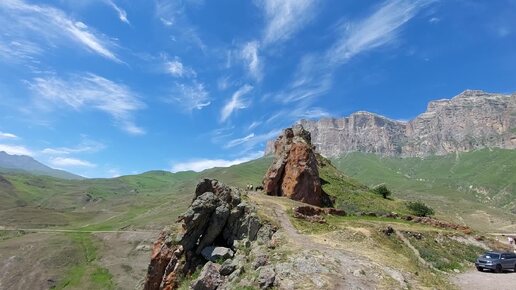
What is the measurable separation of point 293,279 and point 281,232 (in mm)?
8961

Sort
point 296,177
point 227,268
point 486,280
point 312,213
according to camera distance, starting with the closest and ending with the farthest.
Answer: point 227,268, point 486,280, point 312,213, point 296,177

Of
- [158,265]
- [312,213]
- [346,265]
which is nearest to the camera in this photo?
[346,265]

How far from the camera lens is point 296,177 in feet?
184

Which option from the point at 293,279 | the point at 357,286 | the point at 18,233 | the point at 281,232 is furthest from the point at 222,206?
the point at 18,233

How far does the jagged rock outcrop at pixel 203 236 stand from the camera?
112ft

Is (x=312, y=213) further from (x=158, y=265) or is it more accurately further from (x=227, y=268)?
(x=227, y=268)

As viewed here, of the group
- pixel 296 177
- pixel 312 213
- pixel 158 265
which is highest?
pixel 296 177

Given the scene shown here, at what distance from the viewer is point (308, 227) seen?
120 feet

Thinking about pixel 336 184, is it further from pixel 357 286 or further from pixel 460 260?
pixel 357 286

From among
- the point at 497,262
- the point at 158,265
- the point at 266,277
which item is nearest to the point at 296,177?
the point at 158,265

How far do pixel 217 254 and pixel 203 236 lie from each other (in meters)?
4.21

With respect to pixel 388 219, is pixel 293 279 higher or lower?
lower

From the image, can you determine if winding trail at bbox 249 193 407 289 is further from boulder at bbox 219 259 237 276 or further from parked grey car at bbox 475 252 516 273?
parked grey car at bbox 475 252 516 273

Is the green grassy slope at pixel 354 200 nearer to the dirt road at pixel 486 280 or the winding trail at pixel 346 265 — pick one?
the dirt road at pixel 486 280
